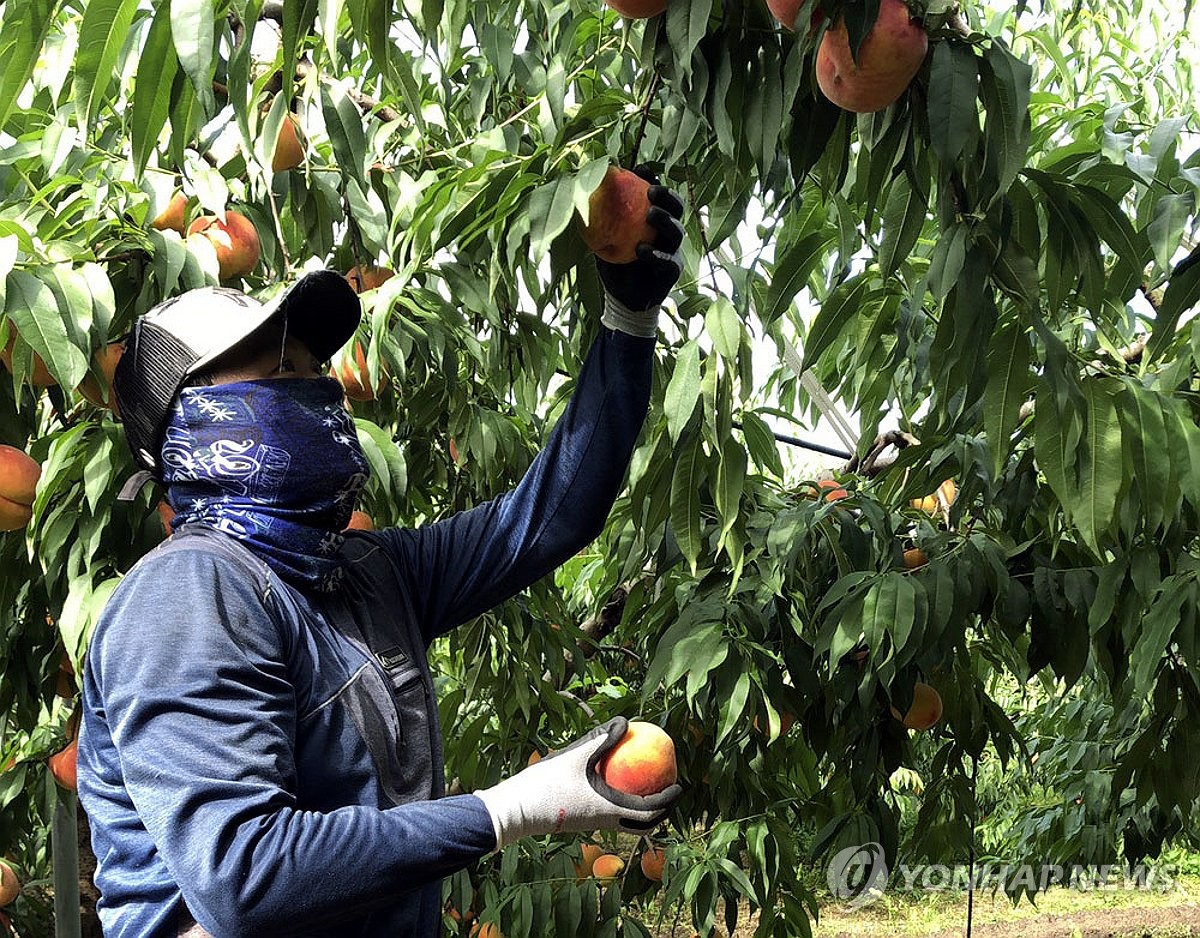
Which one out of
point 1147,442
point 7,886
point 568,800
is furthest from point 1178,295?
point 7,886

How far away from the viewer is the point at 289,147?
7.20 feet

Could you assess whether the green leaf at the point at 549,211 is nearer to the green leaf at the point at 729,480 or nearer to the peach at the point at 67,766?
the green leaf at the point at 729,480

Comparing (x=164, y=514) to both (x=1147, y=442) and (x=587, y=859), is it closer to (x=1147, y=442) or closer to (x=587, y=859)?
(x=1147, y=442)

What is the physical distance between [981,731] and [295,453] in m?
2.34

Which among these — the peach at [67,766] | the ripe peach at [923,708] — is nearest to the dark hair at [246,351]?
the peach at [67,766]

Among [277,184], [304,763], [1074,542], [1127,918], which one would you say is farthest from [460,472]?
[1127,918]

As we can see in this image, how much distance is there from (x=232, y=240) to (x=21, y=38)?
3.35 feet

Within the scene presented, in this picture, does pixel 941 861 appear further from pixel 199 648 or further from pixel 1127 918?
pixel 1127 918

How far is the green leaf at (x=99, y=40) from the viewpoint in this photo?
45.7 inches

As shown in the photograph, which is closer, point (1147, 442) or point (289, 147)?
point (1147, 442)

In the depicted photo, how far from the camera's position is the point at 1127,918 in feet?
26.8

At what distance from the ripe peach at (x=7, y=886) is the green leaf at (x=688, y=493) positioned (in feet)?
9.71

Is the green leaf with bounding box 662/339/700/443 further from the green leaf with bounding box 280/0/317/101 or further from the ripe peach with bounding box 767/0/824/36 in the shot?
the green leaf with bounding box 280/0/317/101

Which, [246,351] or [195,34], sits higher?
[195,34]
